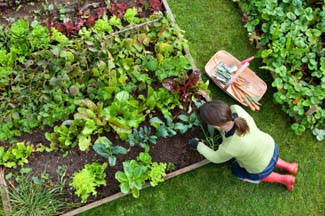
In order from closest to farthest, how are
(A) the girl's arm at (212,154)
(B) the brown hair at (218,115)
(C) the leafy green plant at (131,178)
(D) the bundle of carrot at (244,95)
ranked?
1. (B) the brown hair at (218,115)
2. (A) the girl's arm at (212,154)
3. (C) the leafy green plant at (131,178)
4. (D) the bundle of carrot at (244,95)

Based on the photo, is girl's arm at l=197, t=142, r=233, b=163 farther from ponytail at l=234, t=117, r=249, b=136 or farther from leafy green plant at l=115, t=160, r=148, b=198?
leafy green plant at l=115, t=160, r=148, b=198

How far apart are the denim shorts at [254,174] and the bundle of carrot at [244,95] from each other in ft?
1.74

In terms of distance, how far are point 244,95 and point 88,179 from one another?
1759 millimetres

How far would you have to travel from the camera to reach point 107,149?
439cm

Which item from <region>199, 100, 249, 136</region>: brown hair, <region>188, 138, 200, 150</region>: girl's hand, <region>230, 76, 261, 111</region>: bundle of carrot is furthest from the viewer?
<region>230, 76, 261, 111</region>: bundle of carrot

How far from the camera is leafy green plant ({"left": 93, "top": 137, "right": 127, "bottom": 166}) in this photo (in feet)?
14.3

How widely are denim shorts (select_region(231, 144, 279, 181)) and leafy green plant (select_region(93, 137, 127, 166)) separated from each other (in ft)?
3.47

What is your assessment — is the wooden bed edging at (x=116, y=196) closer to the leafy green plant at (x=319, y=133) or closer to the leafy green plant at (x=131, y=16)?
the leafy green plant at (x=319, y=133)

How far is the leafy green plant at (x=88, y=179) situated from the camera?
4.26 m

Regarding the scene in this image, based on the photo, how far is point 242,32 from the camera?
514 cm

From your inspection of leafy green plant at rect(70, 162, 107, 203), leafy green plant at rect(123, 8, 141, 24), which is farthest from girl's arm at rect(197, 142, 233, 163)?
leafy green plant at rect(123, 8, 141, 24)

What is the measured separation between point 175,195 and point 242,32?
6.20 ft

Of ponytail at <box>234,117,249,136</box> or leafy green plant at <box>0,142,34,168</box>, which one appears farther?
leafy green plant at <box>0,142,34,168</box>

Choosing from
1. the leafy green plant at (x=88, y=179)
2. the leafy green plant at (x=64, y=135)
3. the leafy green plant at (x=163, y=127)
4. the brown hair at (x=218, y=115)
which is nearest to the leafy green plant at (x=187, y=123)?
the leafy green plant at (x=163, y=127)
